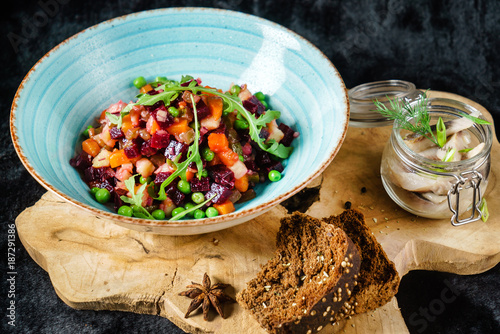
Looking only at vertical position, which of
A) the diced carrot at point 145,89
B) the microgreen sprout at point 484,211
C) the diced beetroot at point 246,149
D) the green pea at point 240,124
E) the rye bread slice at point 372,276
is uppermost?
the diced carrot at point 145,89

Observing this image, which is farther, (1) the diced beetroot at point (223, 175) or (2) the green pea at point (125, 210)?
(1) the diced beetroot at point (223, 175)

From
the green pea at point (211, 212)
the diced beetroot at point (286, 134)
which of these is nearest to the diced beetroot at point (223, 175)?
the green pea at point (211, 212)

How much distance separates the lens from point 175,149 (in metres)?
4.26

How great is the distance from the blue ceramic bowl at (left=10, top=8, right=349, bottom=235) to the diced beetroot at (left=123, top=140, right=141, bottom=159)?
0.48 meters

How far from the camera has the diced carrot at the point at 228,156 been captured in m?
4.30

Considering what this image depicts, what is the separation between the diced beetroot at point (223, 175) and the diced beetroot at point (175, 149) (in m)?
0.29

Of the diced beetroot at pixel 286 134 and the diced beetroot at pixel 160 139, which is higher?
the diced beetroot at pixel 160 139

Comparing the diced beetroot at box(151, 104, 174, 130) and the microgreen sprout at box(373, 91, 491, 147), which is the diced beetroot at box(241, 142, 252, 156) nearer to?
the diced beetroot at box(151, 104, 174, 130)

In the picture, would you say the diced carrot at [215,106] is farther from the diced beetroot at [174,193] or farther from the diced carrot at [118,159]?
the diced carrot at [118,159]

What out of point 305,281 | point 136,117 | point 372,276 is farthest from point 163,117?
point 372,276

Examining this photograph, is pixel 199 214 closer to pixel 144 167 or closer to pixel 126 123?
pixel 144 167

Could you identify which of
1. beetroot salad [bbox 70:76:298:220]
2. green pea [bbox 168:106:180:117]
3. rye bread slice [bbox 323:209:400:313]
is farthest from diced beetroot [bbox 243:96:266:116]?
rye bread slice [bbox 323:209:400:313]

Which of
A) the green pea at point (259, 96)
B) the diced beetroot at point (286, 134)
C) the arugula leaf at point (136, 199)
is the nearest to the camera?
the arugula leaf at point (136, 199)

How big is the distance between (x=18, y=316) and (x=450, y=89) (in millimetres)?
5523
